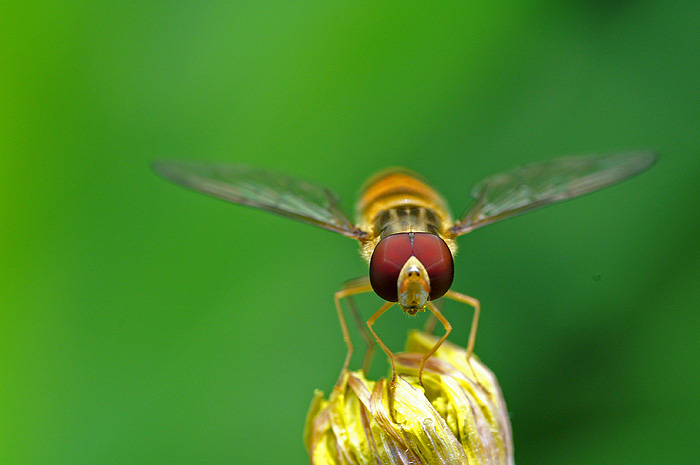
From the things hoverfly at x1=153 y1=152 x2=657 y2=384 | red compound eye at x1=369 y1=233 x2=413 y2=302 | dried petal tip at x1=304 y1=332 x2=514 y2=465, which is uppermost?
hoverfly at x1=153 y1=152 x2=657 y2=384

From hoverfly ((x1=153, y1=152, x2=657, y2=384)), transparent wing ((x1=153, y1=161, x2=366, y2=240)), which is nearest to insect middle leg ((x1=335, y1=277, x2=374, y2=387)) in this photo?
hoverfly ((x1=153, y1=152, x2=657, y2=384))

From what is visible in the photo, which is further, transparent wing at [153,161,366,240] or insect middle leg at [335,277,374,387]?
transparent wing at [153,161,366,240]

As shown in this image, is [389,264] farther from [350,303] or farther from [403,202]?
[350,303]

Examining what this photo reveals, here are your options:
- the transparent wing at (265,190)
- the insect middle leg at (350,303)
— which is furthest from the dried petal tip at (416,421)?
the transparent wing at (265,190)

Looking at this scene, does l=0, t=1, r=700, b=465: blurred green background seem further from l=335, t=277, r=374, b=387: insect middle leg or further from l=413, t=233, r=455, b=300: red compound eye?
l=413, t=233, r=455, b=300: red compound eye

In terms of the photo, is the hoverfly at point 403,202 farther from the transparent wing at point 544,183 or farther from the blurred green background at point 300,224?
the blurred green background at point 300,224

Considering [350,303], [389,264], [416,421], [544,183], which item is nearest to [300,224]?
[350,303]
